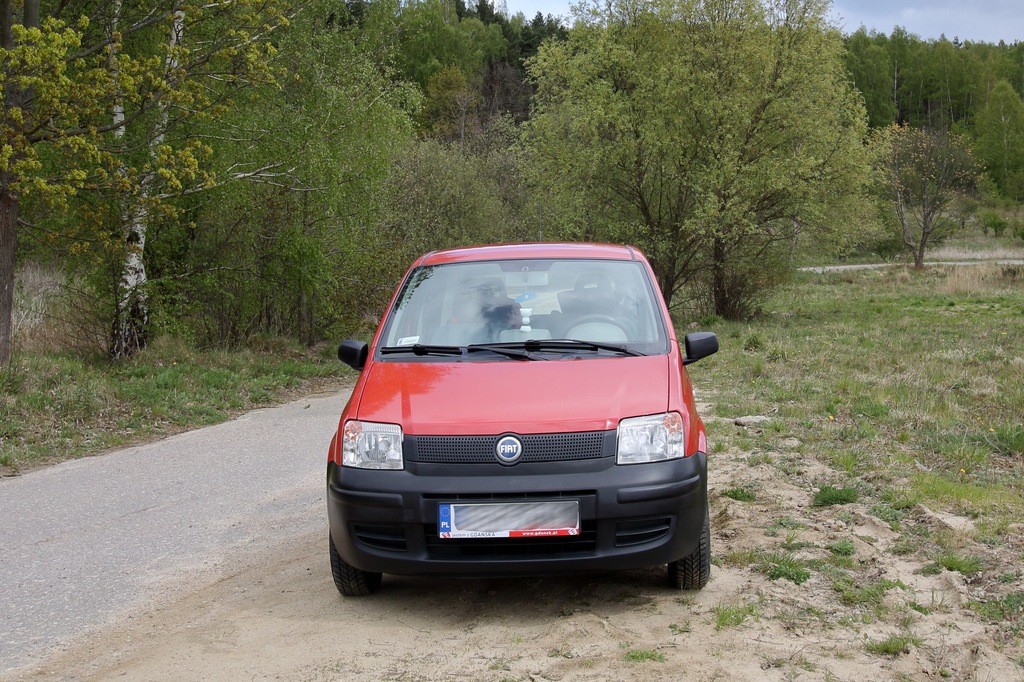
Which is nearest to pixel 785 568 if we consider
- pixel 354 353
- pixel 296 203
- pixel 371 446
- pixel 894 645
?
pixel 894 645

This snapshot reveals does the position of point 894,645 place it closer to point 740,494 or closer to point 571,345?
point 571,345

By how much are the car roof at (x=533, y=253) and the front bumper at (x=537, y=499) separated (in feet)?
6.54

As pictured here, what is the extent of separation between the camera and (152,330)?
15.9m

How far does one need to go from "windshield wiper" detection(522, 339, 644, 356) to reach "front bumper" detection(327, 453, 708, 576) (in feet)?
2.83

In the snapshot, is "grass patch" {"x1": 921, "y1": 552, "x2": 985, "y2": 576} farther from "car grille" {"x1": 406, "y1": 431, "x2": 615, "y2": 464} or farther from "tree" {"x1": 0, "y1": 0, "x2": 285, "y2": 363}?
"tree" {"x1": 0, "y1": 0, "x2": 285, "y2": 363}

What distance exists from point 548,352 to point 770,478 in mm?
2958

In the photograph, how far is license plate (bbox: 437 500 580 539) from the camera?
4426mm

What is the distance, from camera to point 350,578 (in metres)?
5.00

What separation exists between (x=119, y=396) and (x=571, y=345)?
883cm

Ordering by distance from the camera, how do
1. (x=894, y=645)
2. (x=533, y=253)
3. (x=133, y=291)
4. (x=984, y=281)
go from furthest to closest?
(x=984, y=281) < (x=133, y=291) < (x=533, y=253) < (x=894, y=645)

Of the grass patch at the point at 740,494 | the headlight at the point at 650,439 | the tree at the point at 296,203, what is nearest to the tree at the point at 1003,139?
the tree at the point at 296,203

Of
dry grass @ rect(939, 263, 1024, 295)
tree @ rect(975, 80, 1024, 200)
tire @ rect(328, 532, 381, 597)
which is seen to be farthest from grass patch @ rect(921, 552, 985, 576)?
tree @ rect(975, 80, 1024, 200)

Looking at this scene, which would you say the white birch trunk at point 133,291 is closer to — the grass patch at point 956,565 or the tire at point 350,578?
the tire at point 350,578

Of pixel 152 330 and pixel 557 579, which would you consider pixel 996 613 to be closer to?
pixel 557 579
